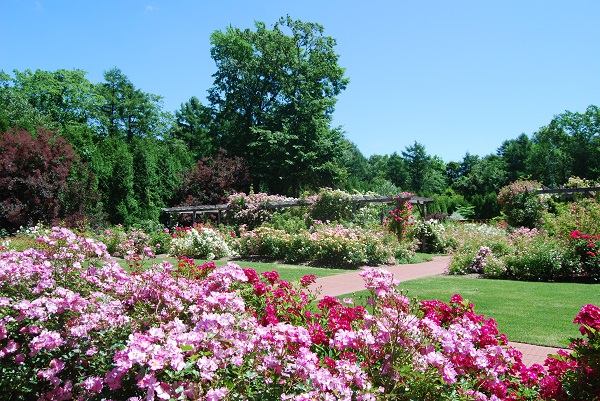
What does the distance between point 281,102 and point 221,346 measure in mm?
28190

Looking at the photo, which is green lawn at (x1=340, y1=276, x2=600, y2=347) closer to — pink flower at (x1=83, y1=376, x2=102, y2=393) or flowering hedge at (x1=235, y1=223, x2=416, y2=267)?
flowering hedge at (x1=235, y1=223, x2=416, y2=267)

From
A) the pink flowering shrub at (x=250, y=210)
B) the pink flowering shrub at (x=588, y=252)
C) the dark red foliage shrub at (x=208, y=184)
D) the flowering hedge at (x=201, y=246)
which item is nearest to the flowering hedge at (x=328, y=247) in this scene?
the flowering hedge at (x=201, y=246)

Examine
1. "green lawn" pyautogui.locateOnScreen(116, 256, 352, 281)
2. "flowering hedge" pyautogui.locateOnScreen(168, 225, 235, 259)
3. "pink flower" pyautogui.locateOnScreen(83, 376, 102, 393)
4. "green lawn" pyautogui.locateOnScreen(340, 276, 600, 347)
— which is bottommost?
"green lawn" pyautogui.locateOnScreen(340, 276, 600, 347)

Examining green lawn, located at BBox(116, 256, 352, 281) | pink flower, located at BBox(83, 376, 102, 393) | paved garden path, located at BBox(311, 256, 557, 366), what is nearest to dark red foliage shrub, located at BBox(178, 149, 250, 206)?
green lawn, located at BBox(116, 256, 352, 281)

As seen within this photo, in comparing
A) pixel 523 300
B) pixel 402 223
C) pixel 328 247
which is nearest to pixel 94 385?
pixel 523 300

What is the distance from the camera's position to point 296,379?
2023mm

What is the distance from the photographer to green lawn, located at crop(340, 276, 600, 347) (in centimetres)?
491

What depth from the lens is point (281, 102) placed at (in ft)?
96.5

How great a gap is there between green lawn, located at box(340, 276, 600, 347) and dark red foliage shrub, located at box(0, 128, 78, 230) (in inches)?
418

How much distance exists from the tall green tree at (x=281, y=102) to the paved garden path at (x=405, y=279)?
15174 millimetres

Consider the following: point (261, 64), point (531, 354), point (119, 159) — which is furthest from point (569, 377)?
point (261, 64)

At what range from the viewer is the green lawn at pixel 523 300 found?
16.1 ft

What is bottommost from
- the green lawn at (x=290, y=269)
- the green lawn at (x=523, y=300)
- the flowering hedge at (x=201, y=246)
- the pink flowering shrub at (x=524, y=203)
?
the green lawn at (x=523, y=300)

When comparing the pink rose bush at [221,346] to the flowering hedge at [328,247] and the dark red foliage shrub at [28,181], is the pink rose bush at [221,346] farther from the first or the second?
the dark red foliage shrub at [28,181]
